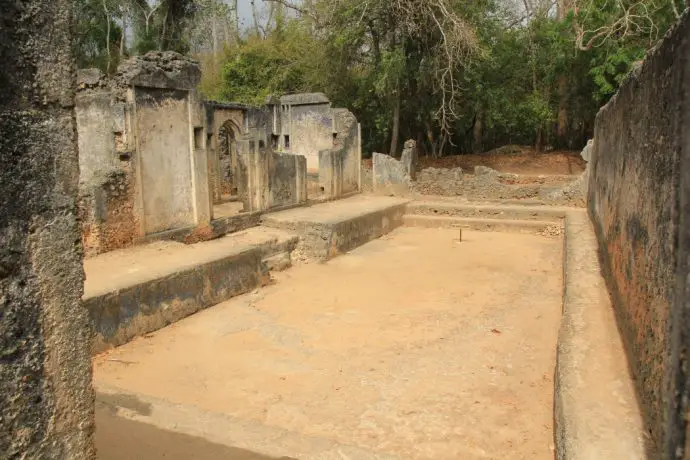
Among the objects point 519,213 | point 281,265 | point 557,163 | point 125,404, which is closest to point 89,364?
point 125,404

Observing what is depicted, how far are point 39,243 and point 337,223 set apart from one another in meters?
7.84

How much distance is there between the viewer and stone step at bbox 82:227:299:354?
5.67m

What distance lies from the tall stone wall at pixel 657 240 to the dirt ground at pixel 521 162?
13097 millimetres

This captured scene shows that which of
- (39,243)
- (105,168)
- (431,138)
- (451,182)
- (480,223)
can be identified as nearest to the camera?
(39,243)

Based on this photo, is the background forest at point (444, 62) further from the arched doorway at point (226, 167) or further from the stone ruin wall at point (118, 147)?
the stone ruin wall at point (118, 147)

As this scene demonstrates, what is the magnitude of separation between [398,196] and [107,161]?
798 cm

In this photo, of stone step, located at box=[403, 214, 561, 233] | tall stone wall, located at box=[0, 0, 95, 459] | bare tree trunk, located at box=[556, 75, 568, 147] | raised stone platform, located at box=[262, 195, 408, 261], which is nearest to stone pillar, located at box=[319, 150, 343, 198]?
raised stone platform, located at box=[262, 195, 408, 261]

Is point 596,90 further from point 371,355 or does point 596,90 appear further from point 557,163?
point 371,355

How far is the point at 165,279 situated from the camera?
6328 millimetres

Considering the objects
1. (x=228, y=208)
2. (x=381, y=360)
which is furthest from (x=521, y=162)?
(x=381, y=360)

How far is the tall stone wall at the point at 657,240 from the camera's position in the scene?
225 centimetres

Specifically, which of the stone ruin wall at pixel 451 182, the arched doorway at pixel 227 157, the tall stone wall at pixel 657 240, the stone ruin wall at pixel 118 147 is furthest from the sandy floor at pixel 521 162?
the tall stone wall at pixel 657 240

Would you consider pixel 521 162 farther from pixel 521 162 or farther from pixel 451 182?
pixel 451 182

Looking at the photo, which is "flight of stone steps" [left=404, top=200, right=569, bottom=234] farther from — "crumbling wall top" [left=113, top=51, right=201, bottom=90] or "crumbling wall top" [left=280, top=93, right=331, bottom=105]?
"crumbling wall top" [left=113, top=51, right=201, bottom=90]
